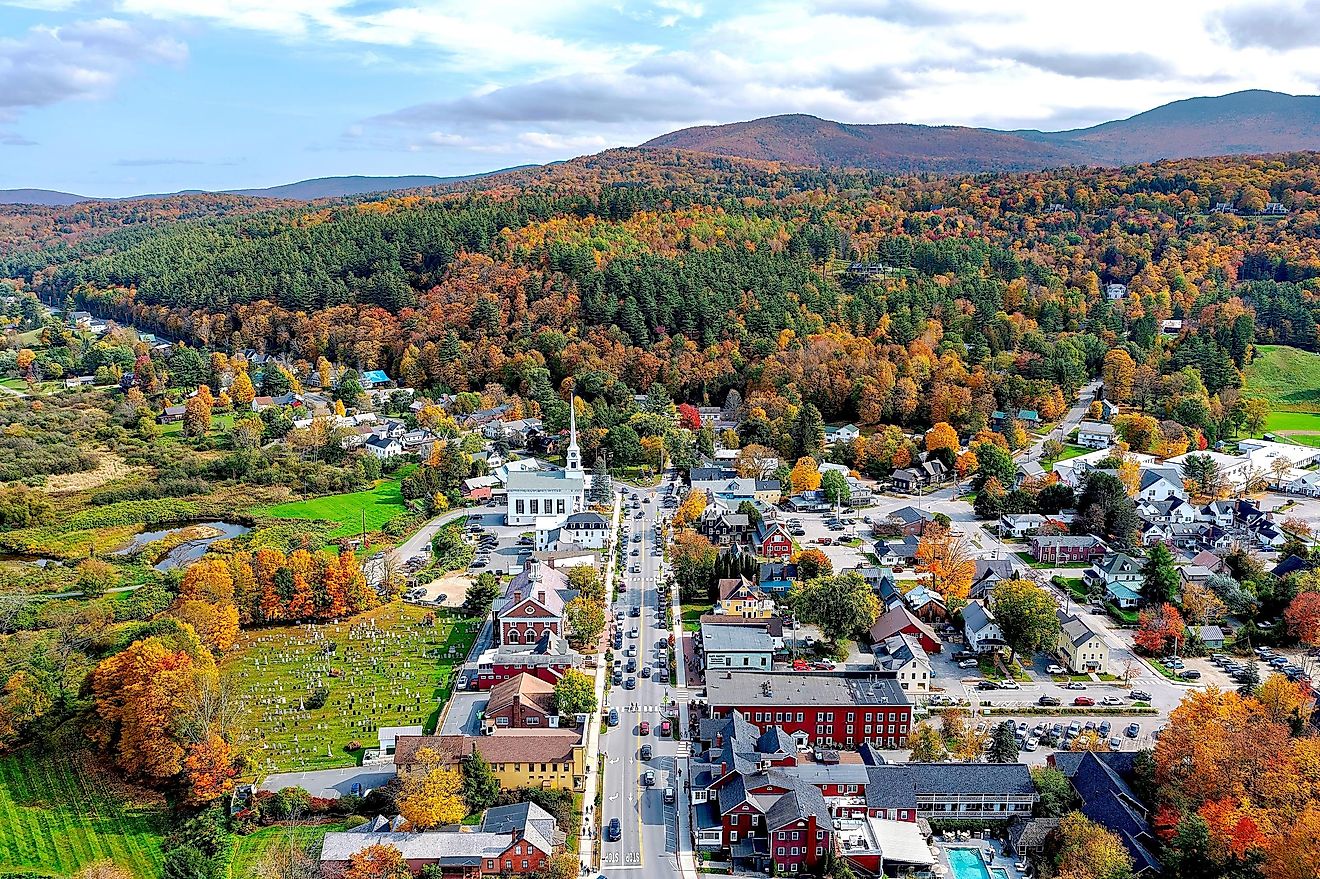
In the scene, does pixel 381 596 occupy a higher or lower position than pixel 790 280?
lower

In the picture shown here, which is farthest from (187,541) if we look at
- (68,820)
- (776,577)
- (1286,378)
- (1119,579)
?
(1286,378)

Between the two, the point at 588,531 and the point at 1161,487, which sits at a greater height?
the point at 588,531

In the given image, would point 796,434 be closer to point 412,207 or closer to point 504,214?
point 504,214

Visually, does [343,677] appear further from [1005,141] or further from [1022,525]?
[1005,141]

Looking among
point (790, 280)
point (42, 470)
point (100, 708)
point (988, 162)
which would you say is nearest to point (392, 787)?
point (100, 708)

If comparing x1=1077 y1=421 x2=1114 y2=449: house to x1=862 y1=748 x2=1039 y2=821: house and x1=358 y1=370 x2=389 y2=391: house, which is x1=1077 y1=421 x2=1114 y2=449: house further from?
x1=358 y1=370 x2=389 y2=391: house

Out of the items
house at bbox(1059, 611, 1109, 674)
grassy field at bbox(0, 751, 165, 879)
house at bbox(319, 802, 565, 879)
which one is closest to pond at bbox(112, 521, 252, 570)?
grassy field at bbox(0, 751, 165, 879)

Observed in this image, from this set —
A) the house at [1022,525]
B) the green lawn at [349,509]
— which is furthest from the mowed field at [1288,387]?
the green lawn at [349,509]
